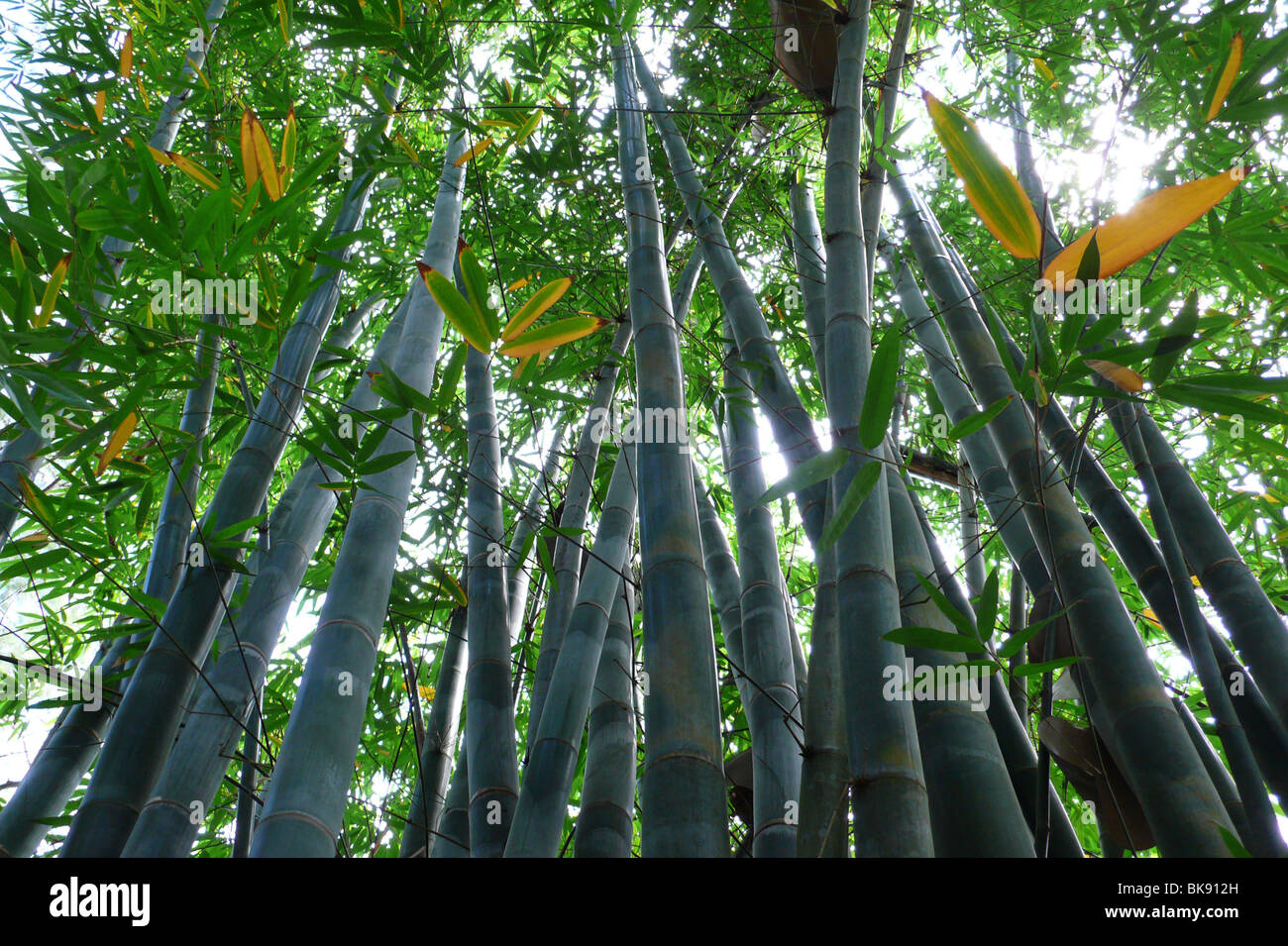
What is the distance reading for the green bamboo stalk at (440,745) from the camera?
5.58ft

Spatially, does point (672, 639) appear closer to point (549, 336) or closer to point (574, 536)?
point (549, 336)

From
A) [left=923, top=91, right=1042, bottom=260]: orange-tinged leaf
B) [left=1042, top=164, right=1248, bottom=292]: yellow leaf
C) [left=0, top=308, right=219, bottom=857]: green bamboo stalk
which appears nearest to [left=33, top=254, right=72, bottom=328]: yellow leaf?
[left=0, top=308, right=219, bottom=857]: green bamboo stalk

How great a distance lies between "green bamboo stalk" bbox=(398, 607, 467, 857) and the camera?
170 cm

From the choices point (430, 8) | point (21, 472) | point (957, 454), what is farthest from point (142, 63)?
point (957, 454)

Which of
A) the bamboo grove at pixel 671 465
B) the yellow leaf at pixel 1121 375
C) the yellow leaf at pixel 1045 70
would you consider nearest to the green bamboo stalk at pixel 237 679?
the bamboo grove at pixel 671 465

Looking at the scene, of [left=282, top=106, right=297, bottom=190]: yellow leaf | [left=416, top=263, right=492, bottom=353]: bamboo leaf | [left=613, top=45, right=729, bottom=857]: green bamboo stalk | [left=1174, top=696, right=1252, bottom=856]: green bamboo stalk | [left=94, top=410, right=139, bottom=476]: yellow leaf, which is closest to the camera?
[left=613, top=45, right=729, bottom=857]: green bamboo stalk

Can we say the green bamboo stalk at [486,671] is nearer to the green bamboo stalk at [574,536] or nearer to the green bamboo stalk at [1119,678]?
the green bamboo stalk at [574,536]

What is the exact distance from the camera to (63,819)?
5.12 ft

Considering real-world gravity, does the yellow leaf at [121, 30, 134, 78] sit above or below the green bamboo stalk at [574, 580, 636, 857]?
above

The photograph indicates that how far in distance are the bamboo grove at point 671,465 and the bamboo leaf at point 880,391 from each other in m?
0.01

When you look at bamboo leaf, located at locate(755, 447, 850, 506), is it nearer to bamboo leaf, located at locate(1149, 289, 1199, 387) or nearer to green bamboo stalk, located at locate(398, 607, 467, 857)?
bamboo leaf, located at locate(1149, 289, 1199, 387)

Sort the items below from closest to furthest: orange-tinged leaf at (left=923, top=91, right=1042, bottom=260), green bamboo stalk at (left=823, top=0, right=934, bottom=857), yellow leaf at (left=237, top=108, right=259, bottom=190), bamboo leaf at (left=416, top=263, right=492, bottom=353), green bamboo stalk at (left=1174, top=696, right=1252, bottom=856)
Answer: green bamboo stalk at (left=823, top=0, right=934, bottom=857) < orange-tinged leaf at (left=923, top=91, right=1042, bottom=260) < green bamboo stalk at (left=1174, top=696, right=1252, bottom=856) < bamboo leaf at (left=416, top=263, right=492, bottom=353) < yellow leaf at (left=237, top=108, right=259, bottom=190)

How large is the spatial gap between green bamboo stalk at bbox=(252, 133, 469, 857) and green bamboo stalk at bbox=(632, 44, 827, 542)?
0.60 meters

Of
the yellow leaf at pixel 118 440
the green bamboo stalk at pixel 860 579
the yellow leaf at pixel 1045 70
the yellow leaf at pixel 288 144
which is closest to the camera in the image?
the green bamboo stalk at pixel 860 579
